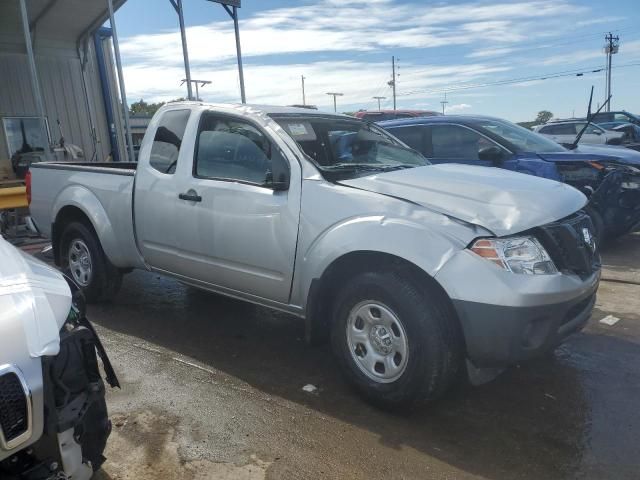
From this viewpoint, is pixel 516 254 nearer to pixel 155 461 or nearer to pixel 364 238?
pixel 364 238

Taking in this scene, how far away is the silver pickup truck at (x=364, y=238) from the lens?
287 cm

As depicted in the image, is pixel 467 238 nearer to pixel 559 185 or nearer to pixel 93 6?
pixel 559 185

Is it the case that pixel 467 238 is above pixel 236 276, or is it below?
above

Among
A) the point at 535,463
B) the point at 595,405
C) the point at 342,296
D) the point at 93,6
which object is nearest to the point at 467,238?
the point at 342,296

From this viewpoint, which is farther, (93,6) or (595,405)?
(93,6)

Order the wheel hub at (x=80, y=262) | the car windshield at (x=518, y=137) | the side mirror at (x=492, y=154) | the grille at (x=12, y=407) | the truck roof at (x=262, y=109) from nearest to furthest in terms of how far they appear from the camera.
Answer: the grille at (x=12, y=407) < the truck roof at (x=262, y=109) < the wheel hub at (x=80, y=262) < the side mirror at (x=492, y=154) < the car windshield at (x=518, y=137)

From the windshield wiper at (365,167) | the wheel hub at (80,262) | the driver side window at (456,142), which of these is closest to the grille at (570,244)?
the windshield wiper at (365,167)

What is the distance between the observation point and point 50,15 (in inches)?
549

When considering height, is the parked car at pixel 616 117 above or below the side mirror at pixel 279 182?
below

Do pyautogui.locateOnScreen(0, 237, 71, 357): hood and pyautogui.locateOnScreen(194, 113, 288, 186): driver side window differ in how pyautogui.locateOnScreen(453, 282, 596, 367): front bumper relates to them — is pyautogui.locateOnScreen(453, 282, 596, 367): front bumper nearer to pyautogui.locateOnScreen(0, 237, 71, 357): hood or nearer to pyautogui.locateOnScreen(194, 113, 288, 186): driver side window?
pyautogui.locateOnScreen(194, 113, 288, 186): driver side window

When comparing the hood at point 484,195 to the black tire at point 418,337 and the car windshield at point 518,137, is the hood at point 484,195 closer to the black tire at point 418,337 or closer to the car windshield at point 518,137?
the black tire at point 418,337

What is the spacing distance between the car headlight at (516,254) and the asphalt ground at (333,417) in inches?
36.2

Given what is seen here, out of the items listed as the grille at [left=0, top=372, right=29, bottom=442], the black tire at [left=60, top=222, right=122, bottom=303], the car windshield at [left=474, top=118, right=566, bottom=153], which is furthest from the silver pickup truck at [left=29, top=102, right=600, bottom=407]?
the car windshield at [left=474, top=118, right=566, bottom=153]

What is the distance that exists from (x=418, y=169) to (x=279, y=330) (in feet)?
6.07
